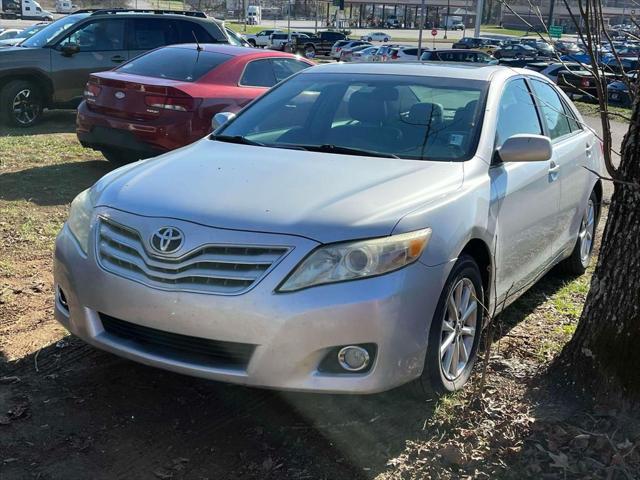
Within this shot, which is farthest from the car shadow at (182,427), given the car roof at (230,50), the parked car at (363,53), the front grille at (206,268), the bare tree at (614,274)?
the parked car at (363,53)

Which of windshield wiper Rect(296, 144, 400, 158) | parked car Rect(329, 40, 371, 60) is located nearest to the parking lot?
windshield wiper Rect(296, 144, 400, 158)

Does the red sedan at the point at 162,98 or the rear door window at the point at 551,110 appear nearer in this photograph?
the rear door window at the point at 551,110

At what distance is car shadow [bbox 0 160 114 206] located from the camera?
23.4 feet

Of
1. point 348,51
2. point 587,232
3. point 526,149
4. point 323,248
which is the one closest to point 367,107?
point 526,149

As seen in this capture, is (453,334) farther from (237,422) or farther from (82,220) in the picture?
(82,220)

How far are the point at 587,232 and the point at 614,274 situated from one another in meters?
2.67

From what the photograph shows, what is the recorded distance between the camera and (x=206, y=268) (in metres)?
2.96

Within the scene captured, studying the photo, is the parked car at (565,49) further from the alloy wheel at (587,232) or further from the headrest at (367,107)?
the alloy wheel at (587,232)

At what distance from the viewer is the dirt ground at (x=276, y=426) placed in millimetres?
2896

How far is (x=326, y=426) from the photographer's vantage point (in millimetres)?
3244

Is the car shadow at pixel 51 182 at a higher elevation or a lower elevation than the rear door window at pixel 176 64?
lower

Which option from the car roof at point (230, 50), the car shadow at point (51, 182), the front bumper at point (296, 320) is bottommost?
the car shadow at point (51, 182)

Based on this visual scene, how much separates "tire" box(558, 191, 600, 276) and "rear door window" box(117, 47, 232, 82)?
454cm

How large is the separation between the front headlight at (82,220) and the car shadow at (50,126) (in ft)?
25.6
